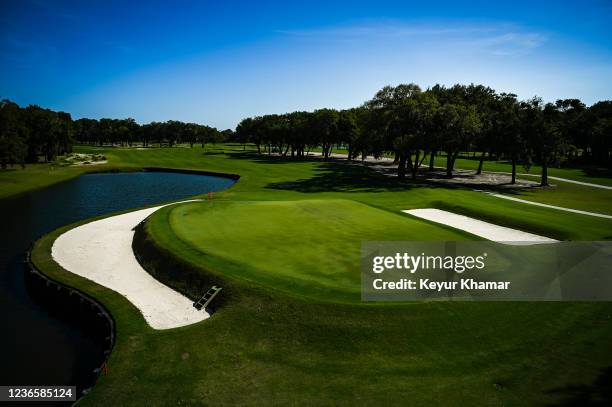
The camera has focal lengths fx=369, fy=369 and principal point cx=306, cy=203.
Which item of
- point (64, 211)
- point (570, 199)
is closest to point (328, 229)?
A: point (64, 211)

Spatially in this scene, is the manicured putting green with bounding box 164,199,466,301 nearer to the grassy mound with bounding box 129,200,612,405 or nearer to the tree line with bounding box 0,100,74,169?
the grassy mound with bounding box 129,200,612,405

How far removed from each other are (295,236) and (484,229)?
18.9 meters

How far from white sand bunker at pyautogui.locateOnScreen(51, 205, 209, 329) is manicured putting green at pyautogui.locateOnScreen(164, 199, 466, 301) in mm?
3376

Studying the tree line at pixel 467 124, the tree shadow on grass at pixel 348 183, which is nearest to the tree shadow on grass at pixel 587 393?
the tree shadow on grass at pixel 348 183

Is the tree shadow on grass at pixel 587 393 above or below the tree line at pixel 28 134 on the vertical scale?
below

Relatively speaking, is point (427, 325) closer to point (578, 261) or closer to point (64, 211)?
point (578, 261)

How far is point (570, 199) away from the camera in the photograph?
51.8m

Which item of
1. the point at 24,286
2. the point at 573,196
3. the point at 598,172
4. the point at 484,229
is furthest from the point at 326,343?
the point at 598,172

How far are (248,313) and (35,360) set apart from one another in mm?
10020

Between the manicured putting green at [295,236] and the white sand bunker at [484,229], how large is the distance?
4086 mm

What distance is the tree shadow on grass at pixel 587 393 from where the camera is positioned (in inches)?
479

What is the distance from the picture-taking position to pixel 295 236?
28.2 meters

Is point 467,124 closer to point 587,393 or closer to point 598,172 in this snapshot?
point 598,172

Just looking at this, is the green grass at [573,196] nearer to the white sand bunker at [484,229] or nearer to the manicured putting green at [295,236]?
the white sand bunker at [484,229]
